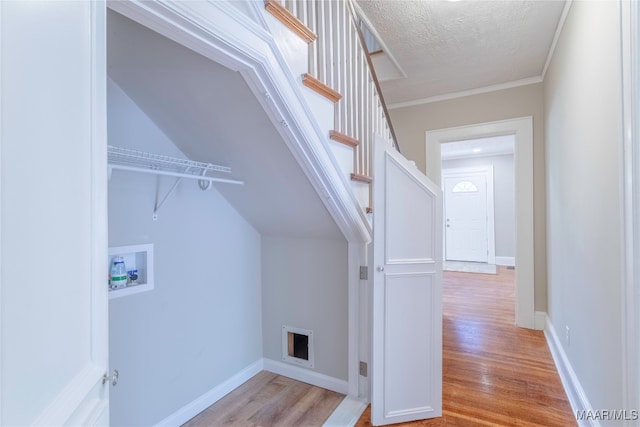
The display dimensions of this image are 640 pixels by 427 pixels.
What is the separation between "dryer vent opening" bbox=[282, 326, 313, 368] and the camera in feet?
7.62

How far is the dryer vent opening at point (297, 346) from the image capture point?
232 cm

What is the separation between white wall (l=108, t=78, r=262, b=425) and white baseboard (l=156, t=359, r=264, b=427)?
4 centimetres

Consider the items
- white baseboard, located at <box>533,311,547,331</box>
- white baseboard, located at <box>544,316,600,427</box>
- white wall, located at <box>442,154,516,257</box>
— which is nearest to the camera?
white baseboard, located at <box>544,316,600,427</box>

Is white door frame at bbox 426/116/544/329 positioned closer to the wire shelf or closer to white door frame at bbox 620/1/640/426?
white door frame at bbox 620/1/640/426

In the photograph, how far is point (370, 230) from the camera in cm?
198

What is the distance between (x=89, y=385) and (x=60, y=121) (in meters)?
0.46

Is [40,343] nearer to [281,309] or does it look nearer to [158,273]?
[158,273]

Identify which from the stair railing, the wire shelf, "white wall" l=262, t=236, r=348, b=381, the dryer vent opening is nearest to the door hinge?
"white wall" l=262, t=236, r=348, b=381

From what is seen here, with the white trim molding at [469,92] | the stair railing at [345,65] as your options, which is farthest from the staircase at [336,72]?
the white trim molding at [469,92]

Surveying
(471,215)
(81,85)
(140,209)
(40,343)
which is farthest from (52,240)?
(471,215)

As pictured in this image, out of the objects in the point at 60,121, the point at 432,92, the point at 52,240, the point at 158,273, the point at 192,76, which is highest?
the point at 432,92

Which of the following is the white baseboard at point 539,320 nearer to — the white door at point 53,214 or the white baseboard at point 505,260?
the white door at point 53,214

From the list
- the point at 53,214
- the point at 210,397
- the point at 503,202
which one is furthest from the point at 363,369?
the point at 503,202

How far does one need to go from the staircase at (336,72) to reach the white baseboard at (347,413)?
3.98 feet
